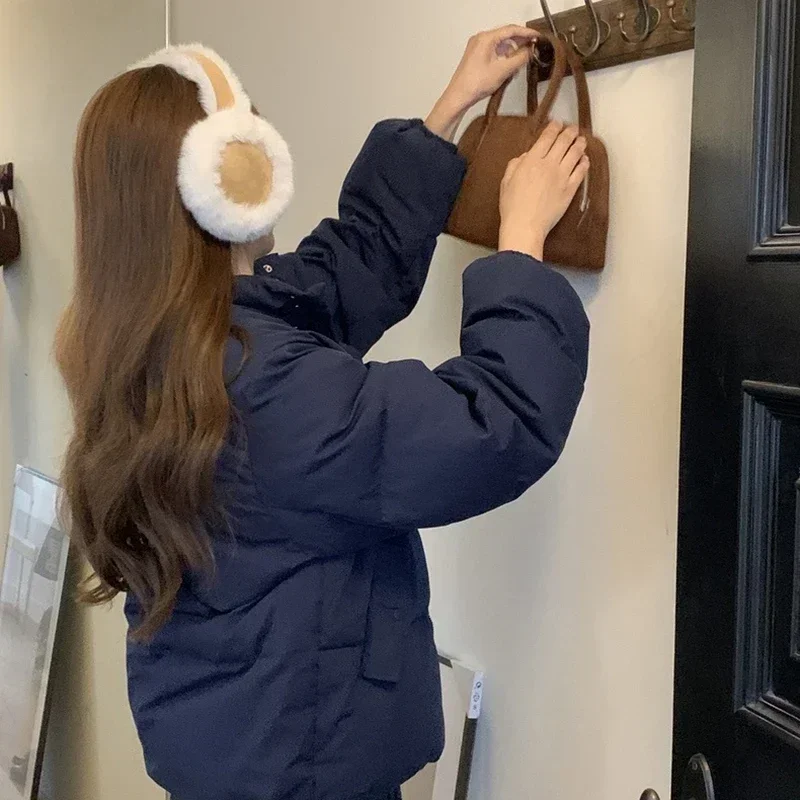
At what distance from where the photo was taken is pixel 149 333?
0.92m

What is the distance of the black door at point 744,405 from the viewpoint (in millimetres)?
729

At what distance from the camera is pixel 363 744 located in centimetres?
100

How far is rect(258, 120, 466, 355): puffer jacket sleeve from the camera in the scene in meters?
1.09

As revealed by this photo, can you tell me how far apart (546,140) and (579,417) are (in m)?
0.32

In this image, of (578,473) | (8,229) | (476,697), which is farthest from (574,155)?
(8,229)

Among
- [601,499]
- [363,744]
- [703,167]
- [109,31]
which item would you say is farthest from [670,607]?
[109,31]

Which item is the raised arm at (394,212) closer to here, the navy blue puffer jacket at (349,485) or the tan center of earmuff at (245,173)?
the navy blue puffer jacket at (349,485)

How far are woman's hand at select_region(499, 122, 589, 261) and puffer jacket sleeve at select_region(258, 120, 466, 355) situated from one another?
0.11m

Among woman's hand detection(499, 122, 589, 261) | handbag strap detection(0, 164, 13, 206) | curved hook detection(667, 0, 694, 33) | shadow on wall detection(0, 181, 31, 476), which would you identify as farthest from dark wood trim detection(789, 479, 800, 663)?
handbag strap detection(0, 164, 13, 206)

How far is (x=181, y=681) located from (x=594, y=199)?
0.68 m

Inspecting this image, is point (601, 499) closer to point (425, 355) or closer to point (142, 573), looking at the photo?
point (425, 355)

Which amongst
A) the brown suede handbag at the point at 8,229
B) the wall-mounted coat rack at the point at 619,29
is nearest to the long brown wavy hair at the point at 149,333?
the wall-mounted coat rack at the point at 619,29

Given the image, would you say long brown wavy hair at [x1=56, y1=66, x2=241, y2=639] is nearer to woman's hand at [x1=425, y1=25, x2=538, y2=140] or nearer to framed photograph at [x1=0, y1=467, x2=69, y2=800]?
woman's hand at [x1=425, y1=25, x2=538, y2=140]

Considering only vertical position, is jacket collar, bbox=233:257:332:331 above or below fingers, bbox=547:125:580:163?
below
